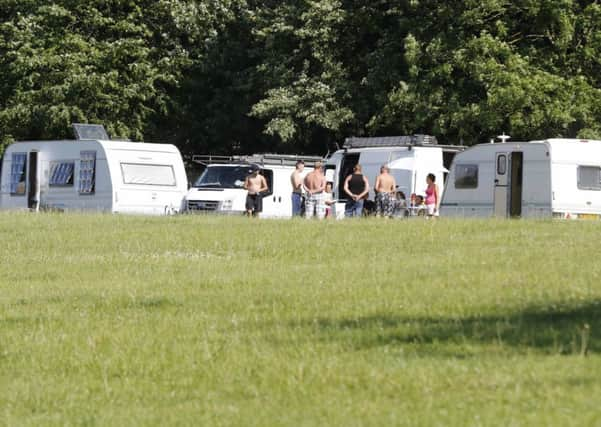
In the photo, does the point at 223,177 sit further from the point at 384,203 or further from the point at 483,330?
the point at 483,330

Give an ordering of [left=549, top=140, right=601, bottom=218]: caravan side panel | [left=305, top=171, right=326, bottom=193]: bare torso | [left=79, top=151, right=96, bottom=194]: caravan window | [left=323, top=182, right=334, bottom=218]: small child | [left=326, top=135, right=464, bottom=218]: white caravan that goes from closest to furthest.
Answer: [left=305, top=171, right=326, bottom=193]: bare torso < [left=323, top=182, right=334, bottom=218]: small child < [left=549, top=140, right=601, bottom=218]: caravan side panel < [left=326, top=135, right=464, bottom=218]: white caravan < [left=79, top=151, right=96, bottom=194]: caravan window

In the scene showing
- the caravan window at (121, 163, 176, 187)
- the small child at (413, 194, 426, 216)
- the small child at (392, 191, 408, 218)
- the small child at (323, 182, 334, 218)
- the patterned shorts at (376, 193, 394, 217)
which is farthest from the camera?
the caravan window at (121, 163, 176, 187)

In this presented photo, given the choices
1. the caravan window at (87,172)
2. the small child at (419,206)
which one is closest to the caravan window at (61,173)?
the caravan window at (87,172)

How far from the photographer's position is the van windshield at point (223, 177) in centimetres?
3788

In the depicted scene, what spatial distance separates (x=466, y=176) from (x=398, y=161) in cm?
283

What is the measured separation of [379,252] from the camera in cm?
1911

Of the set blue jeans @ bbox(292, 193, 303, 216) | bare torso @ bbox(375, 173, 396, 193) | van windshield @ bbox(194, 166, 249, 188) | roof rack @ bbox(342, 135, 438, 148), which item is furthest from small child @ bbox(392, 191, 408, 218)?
van windshield @ bbox(194, 166, 249, 188)

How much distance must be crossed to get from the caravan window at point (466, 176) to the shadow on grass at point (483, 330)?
77.2 feet

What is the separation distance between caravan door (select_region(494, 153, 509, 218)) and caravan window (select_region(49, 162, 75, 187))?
1280 centimetres

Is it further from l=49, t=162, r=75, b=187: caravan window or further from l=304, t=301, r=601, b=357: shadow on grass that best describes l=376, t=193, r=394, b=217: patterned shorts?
l=304, t=301, r=601, b=357: shadow on grass

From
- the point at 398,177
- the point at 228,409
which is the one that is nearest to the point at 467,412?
the point at 228,409

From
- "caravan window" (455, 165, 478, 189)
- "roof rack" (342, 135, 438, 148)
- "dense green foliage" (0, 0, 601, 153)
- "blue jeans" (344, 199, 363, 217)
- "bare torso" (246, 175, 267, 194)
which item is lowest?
"blue jeans" (344, 199, 363, 217)

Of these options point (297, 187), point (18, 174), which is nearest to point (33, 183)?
point (18, 174)

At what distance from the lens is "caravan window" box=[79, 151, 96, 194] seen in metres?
39.0
